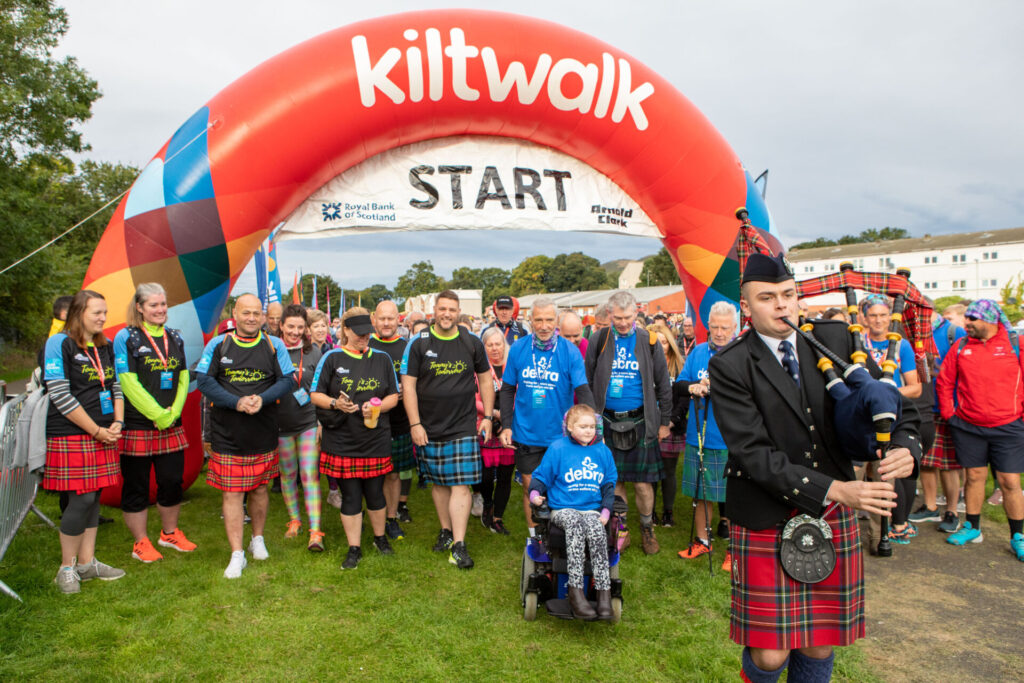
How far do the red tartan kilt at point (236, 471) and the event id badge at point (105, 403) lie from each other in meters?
0.69

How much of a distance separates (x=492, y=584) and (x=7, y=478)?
3148 millimetres

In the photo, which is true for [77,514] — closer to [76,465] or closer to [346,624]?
[76,465]

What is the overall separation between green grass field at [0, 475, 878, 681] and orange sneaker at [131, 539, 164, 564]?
8 centimetres

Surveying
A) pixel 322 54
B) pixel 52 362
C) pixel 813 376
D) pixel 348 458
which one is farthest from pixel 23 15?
pixel 813 376

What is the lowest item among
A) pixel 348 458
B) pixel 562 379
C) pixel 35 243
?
pixel 348 458

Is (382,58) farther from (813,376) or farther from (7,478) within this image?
(813,376)

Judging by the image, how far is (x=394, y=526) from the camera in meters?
4.97

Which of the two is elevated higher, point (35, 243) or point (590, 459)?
point (35, 243)

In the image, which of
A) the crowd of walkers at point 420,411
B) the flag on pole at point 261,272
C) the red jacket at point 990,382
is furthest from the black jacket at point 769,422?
the flag on pole at point 261,272

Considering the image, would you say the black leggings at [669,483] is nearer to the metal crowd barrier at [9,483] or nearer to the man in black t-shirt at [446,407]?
the man in black t-shirt at [446,407]

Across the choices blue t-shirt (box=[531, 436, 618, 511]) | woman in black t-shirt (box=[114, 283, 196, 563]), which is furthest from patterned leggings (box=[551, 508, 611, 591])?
woman in black t-shirt (box=[114, 283, 196, 563])

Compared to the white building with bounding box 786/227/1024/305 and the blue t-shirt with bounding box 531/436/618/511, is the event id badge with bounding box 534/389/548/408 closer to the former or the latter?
the blue t-shirt with bounding box 531/436/618/511

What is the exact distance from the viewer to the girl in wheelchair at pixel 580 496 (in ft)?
10.8

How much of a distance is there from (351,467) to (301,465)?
882 mm
